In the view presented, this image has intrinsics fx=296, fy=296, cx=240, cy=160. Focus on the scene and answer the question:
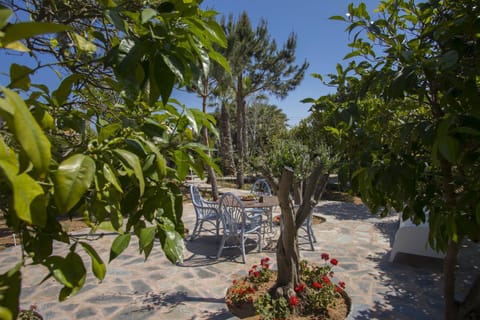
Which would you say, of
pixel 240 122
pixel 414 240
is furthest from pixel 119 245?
pixel 240 122

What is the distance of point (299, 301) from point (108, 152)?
2.59 metres

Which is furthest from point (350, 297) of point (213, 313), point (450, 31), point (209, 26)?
point (209, 26)

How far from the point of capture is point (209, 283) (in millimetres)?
3439

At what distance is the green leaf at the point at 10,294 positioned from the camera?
366mm

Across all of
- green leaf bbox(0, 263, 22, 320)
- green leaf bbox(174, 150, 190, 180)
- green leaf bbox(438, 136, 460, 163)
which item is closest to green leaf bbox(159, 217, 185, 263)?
green leaf bbox(174, 150, 190, 180)

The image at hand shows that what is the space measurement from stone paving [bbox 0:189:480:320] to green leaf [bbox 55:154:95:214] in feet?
8.04

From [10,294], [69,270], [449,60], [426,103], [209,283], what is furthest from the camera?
[209,283]

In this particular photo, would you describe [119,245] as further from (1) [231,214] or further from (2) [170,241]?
(1) [231,214]

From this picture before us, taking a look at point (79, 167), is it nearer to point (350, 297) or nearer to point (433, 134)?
point (433, 134)

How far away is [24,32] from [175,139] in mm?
507

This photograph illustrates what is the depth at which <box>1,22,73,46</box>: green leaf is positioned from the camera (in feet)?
0.95

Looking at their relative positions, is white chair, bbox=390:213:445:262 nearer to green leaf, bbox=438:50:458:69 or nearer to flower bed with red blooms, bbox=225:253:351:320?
flower bed with red blooms, bbox=225:253:351:320

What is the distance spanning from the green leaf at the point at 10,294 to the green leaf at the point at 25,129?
0.66 ft

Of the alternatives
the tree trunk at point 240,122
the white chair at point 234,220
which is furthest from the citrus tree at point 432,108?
the tree trunk at point 240,122
